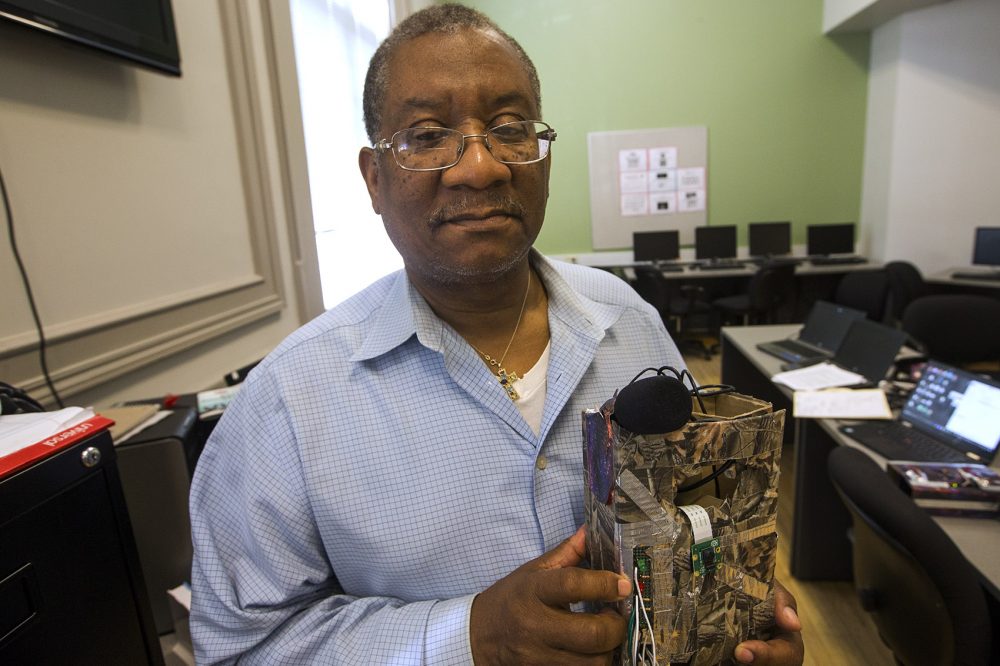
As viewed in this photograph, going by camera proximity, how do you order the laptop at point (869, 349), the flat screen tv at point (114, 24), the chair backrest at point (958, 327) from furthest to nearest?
the chair backrest at point (958, 327) → the laptop at point (869, 349) → the flat screen tv at point (114, 24)

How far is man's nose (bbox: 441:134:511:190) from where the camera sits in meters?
0.79

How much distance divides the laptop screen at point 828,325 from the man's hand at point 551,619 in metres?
2.48

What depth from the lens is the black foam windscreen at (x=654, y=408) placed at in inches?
21.3

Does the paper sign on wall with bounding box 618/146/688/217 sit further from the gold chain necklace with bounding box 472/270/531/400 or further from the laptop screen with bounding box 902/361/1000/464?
the gold chain necklace with bounding box 472/270/531/400

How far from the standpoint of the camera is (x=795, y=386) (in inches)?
92.1

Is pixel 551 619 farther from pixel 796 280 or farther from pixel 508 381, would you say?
pixel 796 280

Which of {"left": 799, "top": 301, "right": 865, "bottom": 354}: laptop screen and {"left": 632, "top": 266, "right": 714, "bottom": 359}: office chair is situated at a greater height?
{"left": 799, "top": 301, "right": 865, "bottom": 354}: laptop screen

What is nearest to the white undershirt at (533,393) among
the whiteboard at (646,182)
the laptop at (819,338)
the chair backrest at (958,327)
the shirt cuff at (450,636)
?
the shirt cuff at (450,636)

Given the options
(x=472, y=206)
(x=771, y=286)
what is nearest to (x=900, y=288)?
(x=771, y=286)

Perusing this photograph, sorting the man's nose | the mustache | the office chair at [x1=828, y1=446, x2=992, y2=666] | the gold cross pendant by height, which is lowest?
the office chair at [x1=828, y1=446, x2=992, y2=666]

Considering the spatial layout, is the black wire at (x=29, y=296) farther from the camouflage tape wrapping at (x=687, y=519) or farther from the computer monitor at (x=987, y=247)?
the computer monitor at (x=987, y=247)

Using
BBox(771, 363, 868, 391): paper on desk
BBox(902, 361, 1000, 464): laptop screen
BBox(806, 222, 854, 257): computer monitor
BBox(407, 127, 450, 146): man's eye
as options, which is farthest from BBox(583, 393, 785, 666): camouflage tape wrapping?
BBox(806, 222, 854, 257): computer monitor

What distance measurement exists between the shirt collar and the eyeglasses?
0.20 metres

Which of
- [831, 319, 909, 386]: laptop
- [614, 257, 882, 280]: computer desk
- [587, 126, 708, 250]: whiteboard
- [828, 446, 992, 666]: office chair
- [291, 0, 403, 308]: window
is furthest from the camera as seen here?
[587, 126, 708, 250]: whiteboard
